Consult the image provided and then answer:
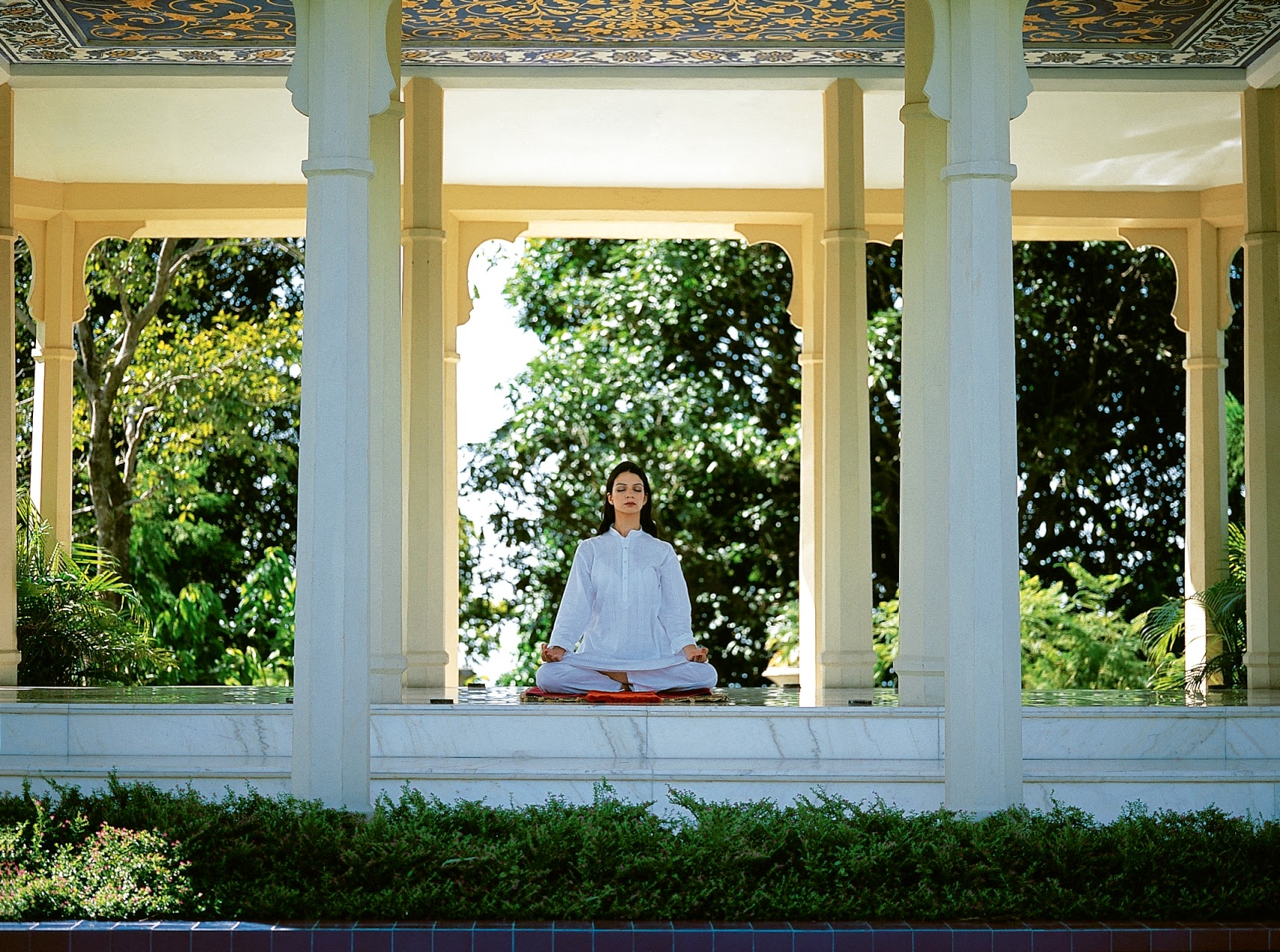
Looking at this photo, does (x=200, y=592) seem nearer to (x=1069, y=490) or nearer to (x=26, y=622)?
(x=26, y=622)

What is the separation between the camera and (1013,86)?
21.3 feet

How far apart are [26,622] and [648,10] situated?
6937mm

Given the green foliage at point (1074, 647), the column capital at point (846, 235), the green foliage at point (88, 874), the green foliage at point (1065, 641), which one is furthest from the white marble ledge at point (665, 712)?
the green foliage at point (1074, 647)

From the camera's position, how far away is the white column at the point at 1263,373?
10.7 meters

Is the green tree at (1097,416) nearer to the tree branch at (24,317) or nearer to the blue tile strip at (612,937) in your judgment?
the tree branch at (24,317)

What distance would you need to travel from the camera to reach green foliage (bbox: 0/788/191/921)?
5.07m

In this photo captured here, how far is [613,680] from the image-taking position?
31.9ft

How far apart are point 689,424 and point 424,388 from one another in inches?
365

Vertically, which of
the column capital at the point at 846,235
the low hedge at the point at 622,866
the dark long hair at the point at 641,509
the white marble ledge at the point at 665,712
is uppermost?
the column capital at the point at 846,235

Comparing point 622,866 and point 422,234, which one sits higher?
point 422,234

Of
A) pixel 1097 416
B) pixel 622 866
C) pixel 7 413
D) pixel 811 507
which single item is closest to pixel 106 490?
pixel 7 413

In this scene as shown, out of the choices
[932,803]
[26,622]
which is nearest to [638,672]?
[932,803]

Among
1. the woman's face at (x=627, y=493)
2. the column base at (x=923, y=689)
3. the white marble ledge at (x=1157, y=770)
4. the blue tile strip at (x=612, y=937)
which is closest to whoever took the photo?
the blue tile strip at (x=612, y=937)

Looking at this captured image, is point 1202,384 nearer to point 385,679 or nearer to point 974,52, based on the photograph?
point 974,52
